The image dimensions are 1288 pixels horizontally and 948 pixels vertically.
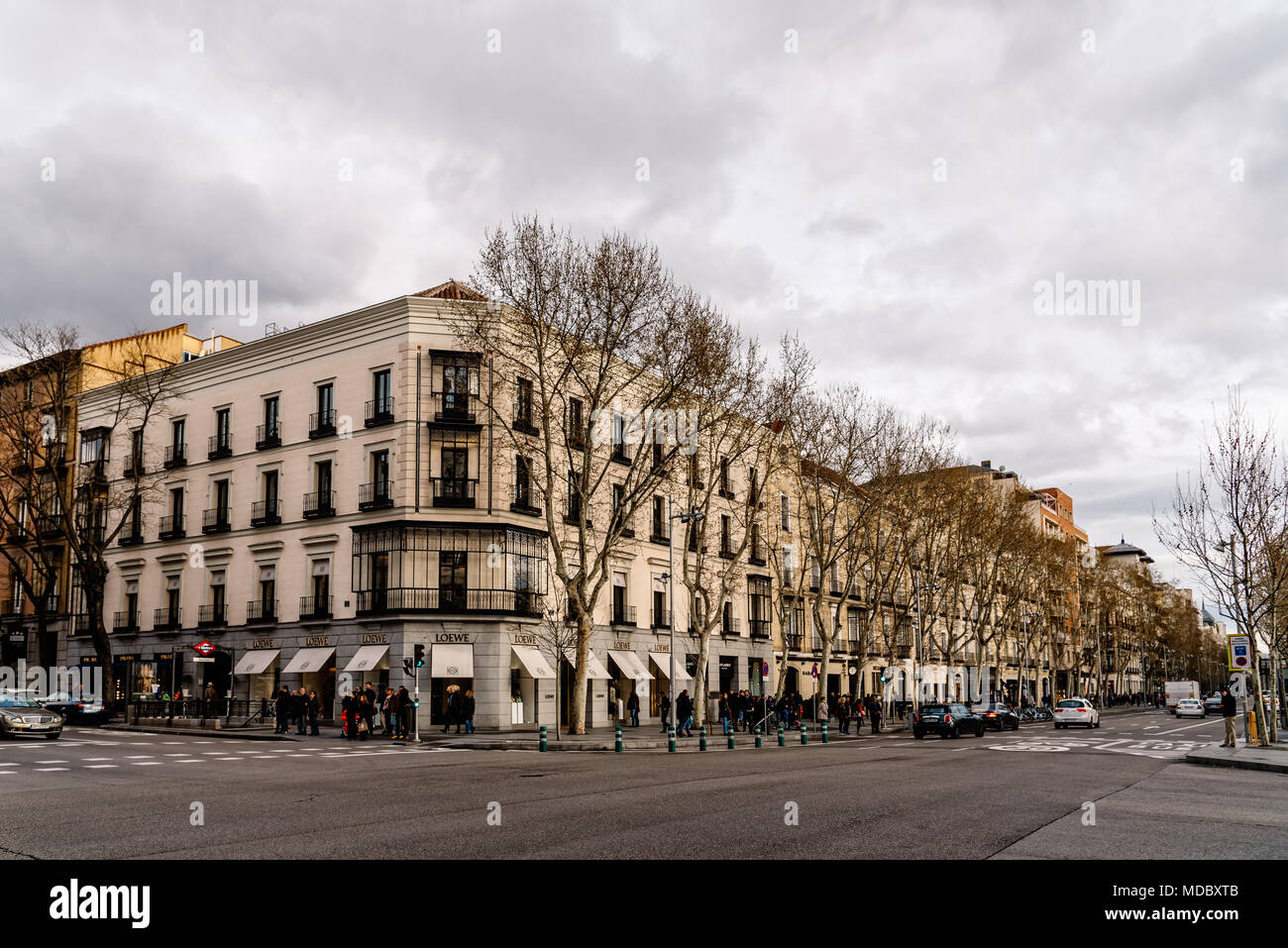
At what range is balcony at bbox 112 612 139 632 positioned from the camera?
50.0 m

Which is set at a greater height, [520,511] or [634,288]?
[634,288]

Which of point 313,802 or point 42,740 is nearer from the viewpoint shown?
point 313,802

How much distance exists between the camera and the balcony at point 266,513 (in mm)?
44897

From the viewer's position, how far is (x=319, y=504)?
43562 mm

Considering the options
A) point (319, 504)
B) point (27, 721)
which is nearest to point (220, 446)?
point (319, 504)

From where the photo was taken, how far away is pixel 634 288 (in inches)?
1325

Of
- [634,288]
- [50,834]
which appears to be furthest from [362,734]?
[50,834]

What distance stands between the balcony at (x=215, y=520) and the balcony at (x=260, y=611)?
3.99 meters

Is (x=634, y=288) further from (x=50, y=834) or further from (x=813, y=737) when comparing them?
(x=50, y=834)

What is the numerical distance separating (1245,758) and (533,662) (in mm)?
24749

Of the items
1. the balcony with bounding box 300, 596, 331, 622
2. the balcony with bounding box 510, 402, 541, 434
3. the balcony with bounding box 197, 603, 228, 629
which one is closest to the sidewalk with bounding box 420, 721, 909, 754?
the balcony with bounding box 300, 596, 331, 622

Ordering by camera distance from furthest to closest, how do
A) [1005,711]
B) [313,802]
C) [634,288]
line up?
[1005,711]
[634,288]
[313,802]

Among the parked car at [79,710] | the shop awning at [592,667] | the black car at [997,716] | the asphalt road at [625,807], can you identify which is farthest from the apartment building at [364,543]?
the asphalt road at [625,807]
